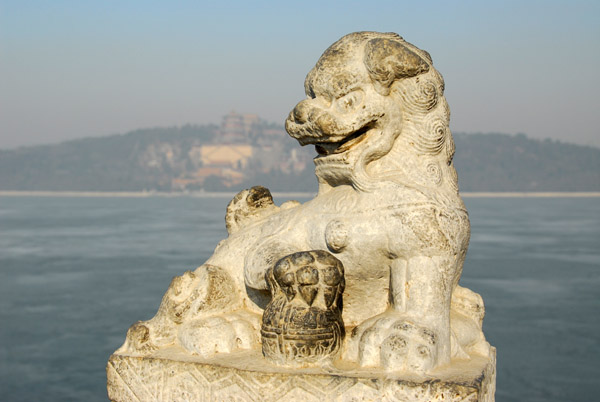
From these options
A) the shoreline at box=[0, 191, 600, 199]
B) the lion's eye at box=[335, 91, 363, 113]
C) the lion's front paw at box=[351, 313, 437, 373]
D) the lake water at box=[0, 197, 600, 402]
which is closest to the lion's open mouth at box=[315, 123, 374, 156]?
the lion's eye at box=[335, 91, 363, 113]

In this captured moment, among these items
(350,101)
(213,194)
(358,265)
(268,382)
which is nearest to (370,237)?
(358,265)

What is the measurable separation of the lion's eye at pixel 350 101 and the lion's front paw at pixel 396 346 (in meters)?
1.03

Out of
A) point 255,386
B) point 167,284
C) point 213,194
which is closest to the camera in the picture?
point 255,386

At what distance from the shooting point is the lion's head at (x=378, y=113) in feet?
12.5

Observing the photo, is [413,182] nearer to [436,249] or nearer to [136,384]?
[436,249]

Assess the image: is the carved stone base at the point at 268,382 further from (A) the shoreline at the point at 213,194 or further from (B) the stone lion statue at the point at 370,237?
(A) the shoreline at the point at 213,194

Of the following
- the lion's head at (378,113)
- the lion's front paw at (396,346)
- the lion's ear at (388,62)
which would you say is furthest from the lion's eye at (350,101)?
the lion's front paw at (396,346)

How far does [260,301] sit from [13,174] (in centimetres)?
14872

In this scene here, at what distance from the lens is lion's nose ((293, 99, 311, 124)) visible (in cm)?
389

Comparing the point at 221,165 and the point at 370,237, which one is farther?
the point at 221,165

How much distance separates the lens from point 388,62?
3.78 meters

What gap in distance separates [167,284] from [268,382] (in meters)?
22.7

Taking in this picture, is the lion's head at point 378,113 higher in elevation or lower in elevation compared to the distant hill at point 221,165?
higher

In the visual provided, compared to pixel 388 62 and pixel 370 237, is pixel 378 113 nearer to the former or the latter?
pixel 388 62
